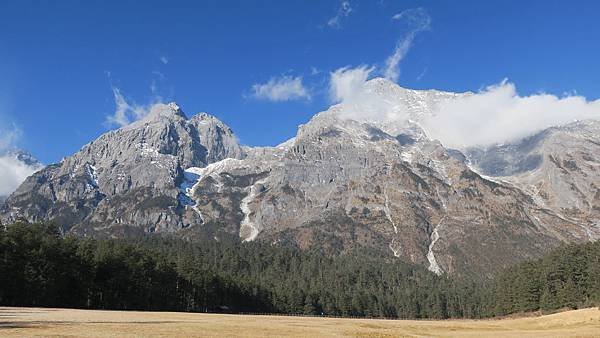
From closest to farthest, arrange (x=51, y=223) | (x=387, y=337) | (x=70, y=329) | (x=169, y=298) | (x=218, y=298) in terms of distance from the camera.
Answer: (x=70, y=329) < (x=387, y=337) < (x=51, y=223) < (x=169, y=298) < (x=218, y=298)

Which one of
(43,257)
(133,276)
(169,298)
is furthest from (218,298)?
(43,257)

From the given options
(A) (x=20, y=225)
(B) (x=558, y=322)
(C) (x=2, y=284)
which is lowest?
(B) (x=558, y=322)

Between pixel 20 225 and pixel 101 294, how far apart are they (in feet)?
93.3

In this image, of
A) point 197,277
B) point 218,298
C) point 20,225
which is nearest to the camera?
point 20,225

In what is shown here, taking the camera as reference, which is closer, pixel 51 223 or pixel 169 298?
pixel 51 223

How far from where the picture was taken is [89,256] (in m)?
125

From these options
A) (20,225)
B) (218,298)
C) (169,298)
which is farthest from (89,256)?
(218,298)

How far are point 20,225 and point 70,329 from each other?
7642cm

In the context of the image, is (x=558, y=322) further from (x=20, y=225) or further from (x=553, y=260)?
(x=20, y=225)

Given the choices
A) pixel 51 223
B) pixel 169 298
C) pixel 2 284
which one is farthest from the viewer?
pixel 169 298

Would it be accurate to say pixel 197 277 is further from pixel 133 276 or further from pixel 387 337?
pixel 387 337

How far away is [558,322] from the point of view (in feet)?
262

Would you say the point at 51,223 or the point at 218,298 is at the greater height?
the point at 51,223

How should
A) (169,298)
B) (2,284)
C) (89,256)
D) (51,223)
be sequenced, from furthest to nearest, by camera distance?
(169,298) < (51,223) < (89,256) < (2,284)
